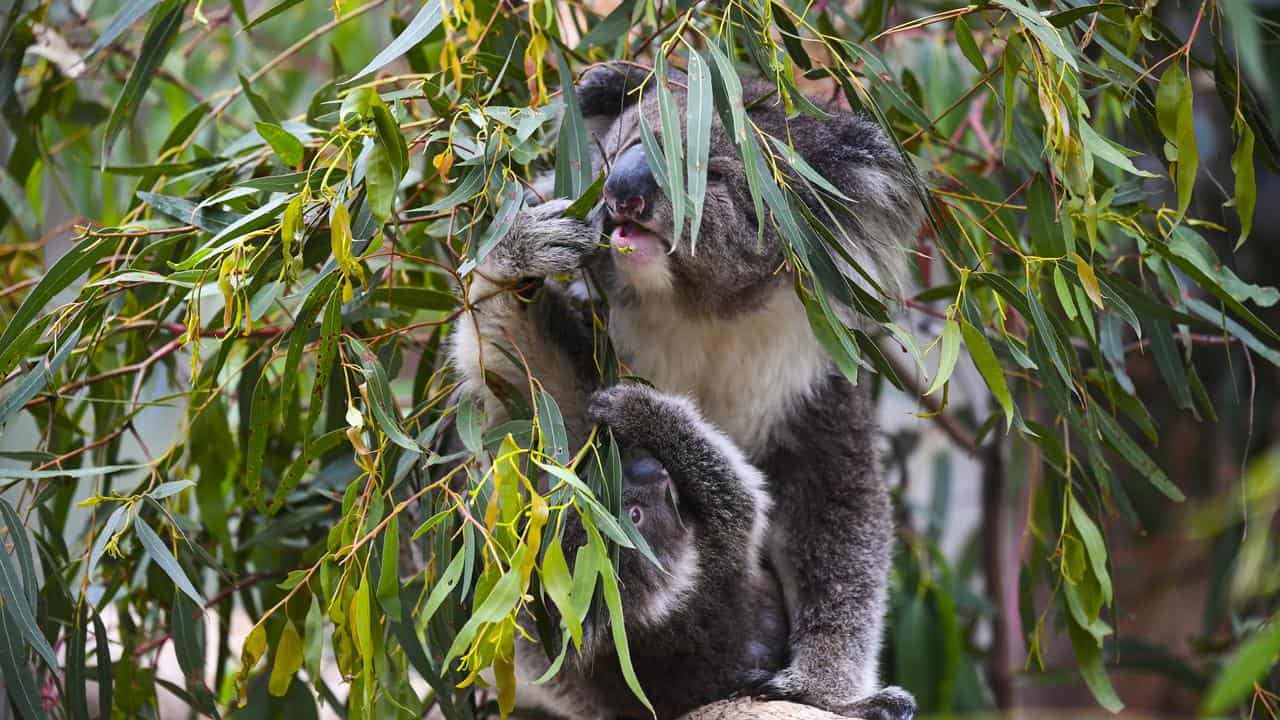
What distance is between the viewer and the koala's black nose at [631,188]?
1.82 m

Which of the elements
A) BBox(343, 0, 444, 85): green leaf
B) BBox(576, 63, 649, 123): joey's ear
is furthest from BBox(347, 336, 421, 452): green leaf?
BBox(576, 63, 649, 123): joey's ear

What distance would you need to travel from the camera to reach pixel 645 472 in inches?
77.1

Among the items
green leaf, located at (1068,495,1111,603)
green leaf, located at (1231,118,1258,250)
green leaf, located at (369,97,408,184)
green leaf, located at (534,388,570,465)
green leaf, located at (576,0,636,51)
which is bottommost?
green leaf, located at (1068,495,1111,603)

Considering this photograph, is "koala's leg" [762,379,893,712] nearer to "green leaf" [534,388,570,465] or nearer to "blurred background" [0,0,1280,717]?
"blurred background" [0,0,1280,717]

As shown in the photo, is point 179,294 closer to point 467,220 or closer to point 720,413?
point 467,220

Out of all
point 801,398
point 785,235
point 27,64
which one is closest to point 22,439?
point 27,64

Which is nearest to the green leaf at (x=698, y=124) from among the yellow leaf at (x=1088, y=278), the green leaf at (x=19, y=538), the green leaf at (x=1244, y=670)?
the yellow leaf at (x=1088, y=278)

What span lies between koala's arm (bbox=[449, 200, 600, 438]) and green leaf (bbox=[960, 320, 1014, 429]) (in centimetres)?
57

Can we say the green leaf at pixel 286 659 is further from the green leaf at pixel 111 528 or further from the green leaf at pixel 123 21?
the green leaf at pixel 123 21

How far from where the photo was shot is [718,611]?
2.14 metres

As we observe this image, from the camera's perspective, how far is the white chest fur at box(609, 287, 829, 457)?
2209 mm

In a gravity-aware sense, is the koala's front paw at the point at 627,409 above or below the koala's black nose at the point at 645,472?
above

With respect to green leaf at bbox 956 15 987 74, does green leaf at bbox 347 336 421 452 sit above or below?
below

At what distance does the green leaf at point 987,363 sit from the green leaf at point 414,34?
857mm
